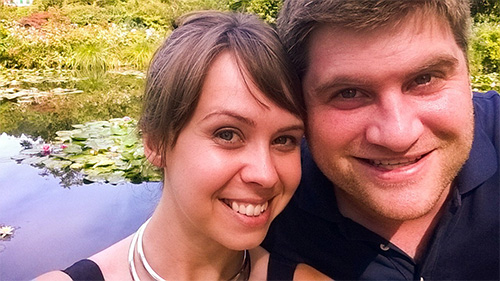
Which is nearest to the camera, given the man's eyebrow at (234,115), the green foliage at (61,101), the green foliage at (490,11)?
the man's eyebrow at (234,115)

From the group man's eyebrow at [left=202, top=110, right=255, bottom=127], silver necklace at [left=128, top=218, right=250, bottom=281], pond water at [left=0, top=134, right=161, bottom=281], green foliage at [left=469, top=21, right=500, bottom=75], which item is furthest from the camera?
green foliage at [left=469, top=21, right=500, bottom=75]

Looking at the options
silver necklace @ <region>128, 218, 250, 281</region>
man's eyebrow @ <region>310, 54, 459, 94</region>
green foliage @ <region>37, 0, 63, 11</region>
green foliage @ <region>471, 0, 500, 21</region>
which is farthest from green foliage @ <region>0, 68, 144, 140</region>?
green foliage @ <region>471, 0, 500, 21</region>

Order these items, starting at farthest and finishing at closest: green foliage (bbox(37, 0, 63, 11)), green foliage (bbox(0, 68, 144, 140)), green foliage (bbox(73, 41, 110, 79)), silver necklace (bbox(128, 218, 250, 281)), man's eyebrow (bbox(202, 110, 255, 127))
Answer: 1. green foliage (bbox(73, 41, 110, 79))
2. green foliage (bbox(37, 0, 63, 11))
3. green foliage (bbox(0, 68, 144, 140))
4. silver necklace (bbox(128, 218, 250, 281))
5. man's eyebrow (bbox(202, 110, 255, 127))

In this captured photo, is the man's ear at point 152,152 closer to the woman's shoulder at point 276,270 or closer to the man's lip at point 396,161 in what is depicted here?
the woman's shoulder at point 276,270

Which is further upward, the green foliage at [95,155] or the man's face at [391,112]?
the man's face at [391,112]

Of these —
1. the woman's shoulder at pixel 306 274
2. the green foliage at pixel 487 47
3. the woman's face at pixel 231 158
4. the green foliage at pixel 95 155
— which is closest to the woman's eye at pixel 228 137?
the woman's face at pixel 231 158

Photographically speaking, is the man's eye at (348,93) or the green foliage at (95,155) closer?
the man's eye at (348,93)

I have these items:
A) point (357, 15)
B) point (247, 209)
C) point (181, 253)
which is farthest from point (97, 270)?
point (357, 15)

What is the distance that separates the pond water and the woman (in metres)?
0.47

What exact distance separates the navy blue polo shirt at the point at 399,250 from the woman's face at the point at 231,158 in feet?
0.93

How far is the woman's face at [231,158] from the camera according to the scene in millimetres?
919

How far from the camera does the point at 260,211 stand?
99 centimetres

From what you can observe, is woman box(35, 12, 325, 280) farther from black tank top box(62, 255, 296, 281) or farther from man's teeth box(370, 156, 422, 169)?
man's teeth box(370, 156, 422, 169)

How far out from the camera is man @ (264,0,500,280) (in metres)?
1.02
